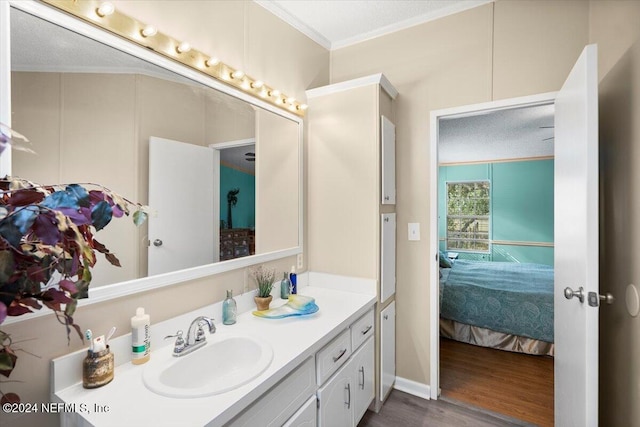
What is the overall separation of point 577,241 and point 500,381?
1603 mm

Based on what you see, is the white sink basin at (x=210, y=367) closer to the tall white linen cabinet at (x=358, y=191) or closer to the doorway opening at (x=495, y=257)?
the tall white linen cabinet at (x=358, y=191)

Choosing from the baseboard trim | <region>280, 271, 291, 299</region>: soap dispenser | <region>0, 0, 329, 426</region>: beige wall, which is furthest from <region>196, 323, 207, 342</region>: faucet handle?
the baseboard trim

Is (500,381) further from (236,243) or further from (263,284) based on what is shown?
(236,243)

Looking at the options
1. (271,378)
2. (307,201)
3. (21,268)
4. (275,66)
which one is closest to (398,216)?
(307,201)

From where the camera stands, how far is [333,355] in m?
1.46

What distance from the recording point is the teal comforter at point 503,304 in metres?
2.73

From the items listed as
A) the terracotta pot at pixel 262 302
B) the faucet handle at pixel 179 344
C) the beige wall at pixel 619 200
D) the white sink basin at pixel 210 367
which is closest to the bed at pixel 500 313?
the beige wall at pixel 619 200

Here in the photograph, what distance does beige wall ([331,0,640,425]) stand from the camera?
1251 mm

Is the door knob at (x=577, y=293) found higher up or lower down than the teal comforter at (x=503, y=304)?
higher up

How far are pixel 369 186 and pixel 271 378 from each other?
129 centimetres

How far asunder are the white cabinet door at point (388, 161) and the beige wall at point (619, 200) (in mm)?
1095

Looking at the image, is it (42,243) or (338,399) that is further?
(338,399)

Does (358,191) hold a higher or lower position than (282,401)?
higher

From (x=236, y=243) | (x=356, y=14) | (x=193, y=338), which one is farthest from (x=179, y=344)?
(x=356, y=14)
